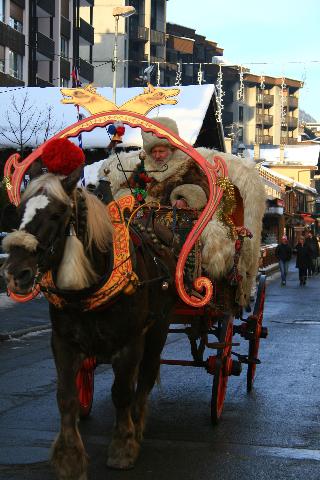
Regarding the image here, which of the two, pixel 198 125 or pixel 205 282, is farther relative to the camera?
pixel 198 125

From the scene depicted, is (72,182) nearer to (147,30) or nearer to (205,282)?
(205,282)

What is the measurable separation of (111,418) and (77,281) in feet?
7.83

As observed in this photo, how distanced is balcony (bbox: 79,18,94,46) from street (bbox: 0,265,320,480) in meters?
48.2

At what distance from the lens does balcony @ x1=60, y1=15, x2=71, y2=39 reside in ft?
171

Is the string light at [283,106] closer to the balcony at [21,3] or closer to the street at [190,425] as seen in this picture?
the balcony at [21,3]

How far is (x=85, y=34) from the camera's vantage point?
5822 centimetres

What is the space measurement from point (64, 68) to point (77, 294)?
161 ft

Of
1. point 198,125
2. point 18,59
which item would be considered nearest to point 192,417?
point 198,125

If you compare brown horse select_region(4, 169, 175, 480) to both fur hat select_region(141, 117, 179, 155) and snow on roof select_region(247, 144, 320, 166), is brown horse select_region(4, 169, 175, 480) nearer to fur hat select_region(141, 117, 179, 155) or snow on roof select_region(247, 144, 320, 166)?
fur hat select_region(141, 117, 179, 155)

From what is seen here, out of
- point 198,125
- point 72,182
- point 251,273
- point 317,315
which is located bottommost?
point 317,315

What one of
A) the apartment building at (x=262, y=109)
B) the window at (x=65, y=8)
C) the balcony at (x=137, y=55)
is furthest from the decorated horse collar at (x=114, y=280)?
the apartment building at (x=262, y=109)

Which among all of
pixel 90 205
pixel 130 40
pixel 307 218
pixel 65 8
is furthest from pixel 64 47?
pixel 90 205

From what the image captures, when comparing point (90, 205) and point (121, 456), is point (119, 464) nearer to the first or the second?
point (121, 456)

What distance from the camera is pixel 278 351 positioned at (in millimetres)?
12359
